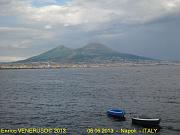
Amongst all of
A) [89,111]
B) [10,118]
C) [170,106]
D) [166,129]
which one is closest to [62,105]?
[89,111]

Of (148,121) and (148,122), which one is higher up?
(148,121)

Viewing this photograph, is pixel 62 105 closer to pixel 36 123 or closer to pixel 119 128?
pixel 36 123

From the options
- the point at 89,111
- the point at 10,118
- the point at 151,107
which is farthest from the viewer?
the point at 151,107

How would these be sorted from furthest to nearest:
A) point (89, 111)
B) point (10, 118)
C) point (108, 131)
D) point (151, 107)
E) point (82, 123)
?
point (151, 107) < point (89, 111) < point (10, 118) < point (82, 123) < point (108, 131)

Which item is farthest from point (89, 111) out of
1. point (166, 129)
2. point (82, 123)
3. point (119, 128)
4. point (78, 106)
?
point (166, 129)

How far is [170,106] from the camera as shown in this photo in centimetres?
7156

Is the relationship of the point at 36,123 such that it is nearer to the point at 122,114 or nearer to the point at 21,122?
the point at 21,122

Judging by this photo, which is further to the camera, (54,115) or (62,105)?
(62,105)

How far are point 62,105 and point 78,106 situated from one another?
172 inches

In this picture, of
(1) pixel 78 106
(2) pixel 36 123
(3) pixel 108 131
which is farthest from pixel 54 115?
(3) pixel 108 131

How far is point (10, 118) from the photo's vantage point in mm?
59750

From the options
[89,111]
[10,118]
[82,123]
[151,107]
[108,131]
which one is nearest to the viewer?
[108,131]

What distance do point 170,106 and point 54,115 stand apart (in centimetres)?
2848

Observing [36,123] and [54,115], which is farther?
[54,115]
